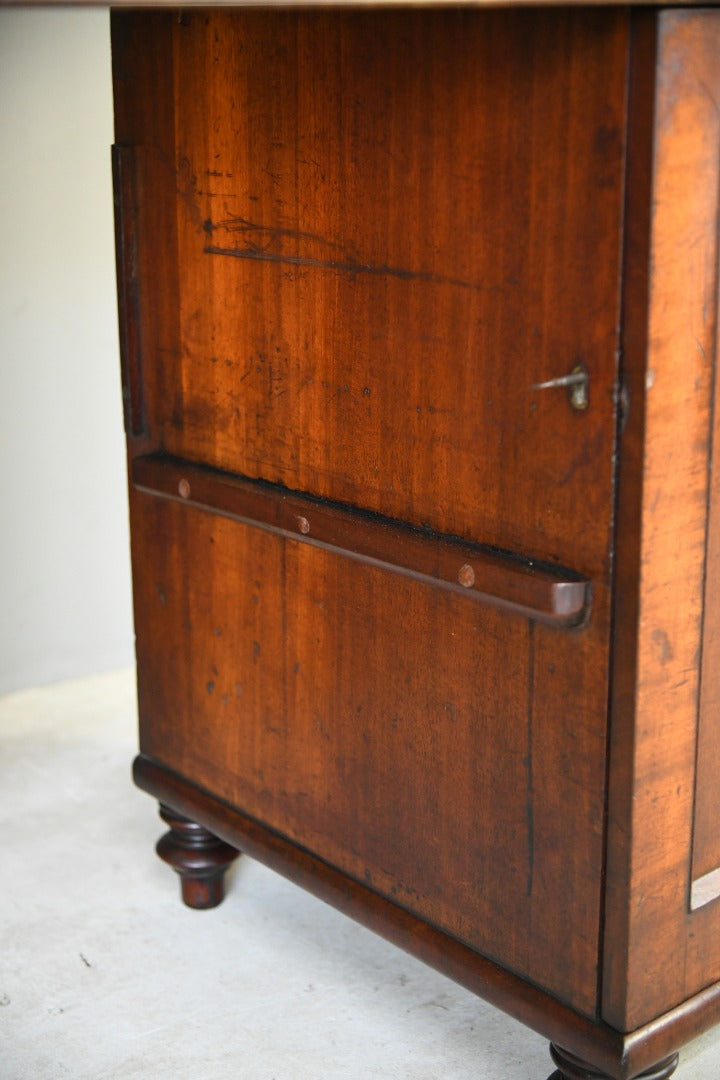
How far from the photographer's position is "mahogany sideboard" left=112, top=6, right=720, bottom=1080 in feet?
4.52

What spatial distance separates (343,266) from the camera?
166 cm

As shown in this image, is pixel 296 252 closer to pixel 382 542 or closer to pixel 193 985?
pixel 382 542

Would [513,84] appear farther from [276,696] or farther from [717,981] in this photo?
[717,981]

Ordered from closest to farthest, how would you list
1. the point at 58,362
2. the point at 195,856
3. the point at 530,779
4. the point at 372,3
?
1. the point at 372,3
2. the point at 530,779
3. the point at 195,856
4. the point at 58,362

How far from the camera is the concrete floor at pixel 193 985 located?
1.87 meters

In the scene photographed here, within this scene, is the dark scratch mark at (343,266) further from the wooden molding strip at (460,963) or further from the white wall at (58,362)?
the white wall at (58,362)

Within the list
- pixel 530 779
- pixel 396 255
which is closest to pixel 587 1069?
pixel 530 779

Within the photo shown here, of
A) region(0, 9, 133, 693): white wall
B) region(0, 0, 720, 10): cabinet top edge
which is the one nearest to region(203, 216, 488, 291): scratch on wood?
region(0, 0, 720, 10): cabinet top edge

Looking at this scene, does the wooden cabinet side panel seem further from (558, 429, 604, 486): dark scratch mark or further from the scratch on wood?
the scratch on wood

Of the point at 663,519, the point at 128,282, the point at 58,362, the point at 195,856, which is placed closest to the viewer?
the point at 663,519

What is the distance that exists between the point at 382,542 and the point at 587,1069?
0.63m

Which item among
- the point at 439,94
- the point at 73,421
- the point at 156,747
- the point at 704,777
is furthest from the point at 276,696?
the point at 73,421

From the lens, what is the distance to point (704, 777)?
155 cm

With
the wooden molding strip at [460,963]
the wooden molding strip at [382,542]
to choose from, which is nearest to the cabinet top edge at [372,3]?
the wooden molding strip at [382,542]
